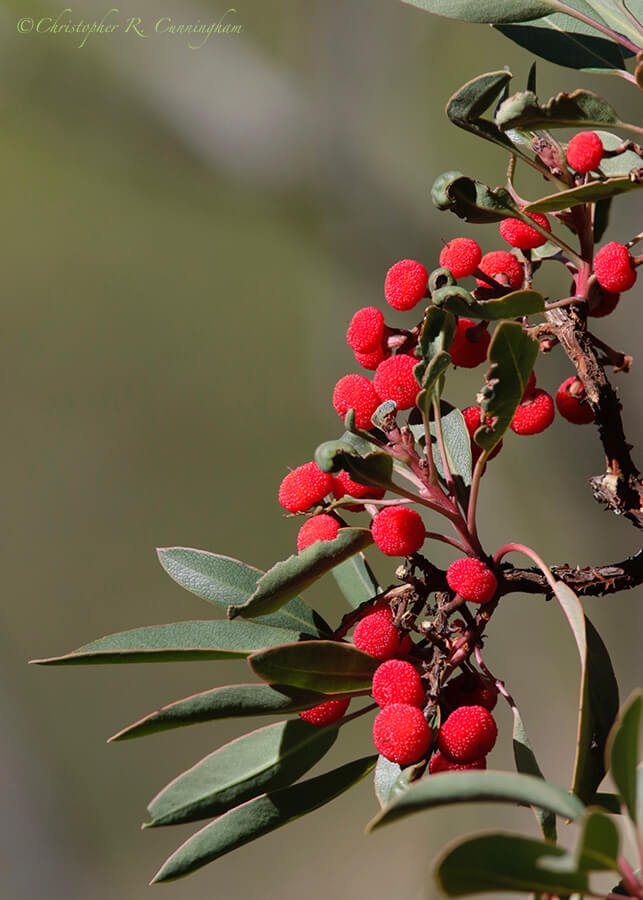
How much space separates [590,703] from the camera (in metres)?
0.31

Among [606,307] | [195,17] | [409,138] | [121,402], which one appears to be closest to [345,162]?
[409,138]

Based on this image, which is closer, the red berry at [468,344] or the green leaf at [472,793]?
the green leaf at [472,793]

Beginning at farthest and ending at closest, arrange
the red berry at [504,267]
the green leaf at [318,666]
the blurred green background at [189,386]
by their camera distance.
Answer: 1. the blurred green background at [189,386]
2. the red berry at [504,267]
3. the green leaf at [318,666]

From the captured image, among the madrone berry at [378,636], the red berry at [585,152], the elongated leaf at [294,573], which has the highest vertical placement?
the red berry at [585,152]

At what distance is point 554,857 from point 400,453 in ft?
0.59

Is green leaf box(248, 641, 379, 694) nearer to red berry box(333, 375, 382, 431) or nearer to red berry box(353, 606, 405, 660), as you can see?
red berry box(353, 606, 405, 660)

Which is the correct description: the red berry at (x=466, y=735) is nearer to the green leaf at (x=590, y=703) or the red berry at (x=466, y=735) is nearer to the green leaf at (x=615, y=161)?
the green leaf at (x=590, y=703)

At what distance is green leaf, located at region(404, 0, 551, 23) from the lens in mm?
399

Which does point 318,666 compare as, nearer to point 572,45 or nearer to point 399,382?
point 399,382

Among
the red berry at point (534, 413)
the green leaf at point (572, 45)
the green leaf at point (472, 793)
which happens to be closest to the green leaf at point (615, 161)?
the green leaf at point (572, 45)

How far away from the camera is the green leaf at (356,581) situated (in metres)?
0.50

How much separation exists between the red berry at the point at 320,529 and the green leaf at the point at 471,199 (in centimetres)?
17

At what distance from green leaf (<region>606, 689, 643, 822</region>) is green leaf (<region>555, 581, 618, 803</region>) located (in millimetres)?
44

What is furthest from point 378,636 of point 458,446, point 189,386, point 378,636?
point 189,386
